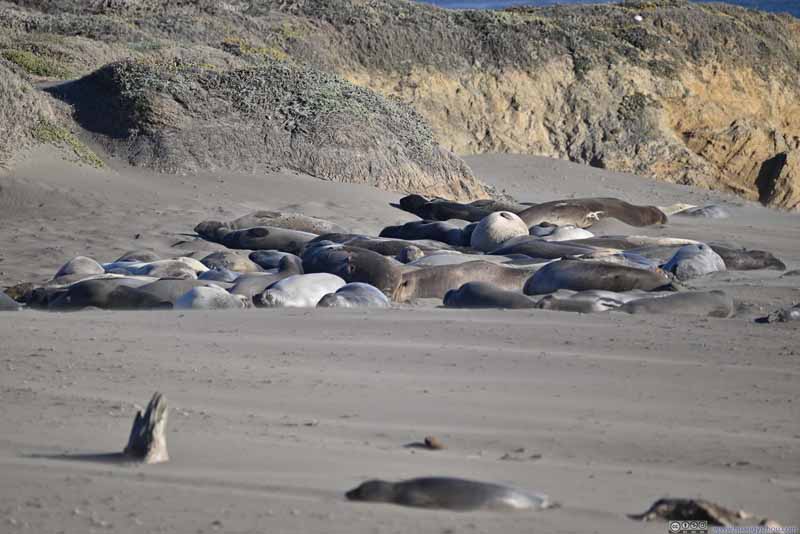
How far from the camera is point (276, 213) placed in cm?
1291

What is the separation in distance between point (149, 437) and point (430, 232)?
9047mm

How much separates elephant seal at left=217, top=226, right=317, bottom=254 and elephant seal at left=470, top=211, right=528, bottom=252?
5.78 ft

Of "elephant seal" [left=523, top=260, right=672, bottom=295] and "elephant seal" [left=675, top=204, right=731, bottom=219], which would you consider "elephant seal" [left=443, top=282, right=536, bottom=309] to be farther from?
"elephant seal" [left=675, top=204, right=731, bottom=219]

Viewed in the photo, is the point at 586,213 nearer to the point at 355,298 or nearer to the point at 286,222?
the point at 286,222

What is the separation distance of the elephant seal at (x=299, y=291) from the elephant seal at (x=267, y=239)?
9.90 ft

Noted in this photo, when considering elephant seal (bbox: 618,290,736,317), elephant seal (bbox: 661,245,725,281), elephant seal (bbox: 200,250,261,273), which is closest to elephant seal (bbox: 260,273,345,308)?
elephant seal (bbox: 200,250,261,273)

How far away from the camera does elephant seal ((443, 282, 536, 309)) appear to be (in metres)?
7.75

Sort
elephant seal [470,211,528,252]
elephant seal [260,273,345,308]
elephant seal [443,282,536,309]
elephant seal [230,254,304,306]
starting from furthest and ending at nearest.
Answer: elephant seal [470,211,528,252] → elephant seal [230,254,304,306] → elephant seal [260,273,345,308] → elephant seal [443,282,536,309]

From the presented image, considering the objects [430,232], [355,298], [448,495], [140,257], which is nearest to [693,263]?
[430,232]

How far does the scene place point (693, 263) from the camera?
393 inches

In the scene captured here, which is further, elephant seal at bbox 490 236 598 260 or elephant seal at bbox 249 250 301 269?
elephant seal at bbox 490 236 598 260

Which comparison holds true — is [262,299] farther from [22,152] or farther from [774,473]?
[22,152]

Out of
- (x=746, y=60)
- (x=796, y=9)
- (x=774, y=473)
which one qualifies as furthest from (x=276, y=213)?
(x=796, y=9)

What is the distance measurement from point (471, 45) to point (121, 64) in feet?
32.9
